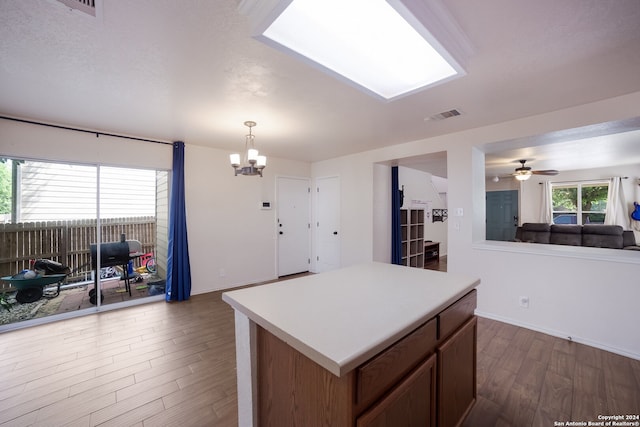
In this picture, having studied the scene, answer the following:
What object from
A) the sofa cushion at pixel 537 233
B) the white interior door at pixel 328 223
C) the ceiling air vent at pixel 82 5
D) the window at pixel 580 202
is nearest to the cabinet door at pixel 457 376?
the ceiling air vent at pixel 82 5

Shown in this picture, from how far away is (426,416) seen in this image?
45.7 inches

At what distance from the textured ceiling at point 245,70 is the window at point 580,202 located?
5.84 metres

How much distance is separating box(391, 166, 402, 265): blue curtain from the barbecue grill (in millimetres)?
4366

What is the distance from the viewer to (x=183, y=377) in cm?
205

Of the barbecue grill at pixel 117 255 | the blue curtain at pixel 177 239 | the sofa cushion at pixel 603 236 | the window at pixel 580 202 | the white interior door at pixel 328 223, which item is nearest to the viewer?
the barbecue grill at pixel 117 255

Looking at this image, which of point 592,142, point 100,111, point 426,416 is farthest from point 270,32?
point 592,142

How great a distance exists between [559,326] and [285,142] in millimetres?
4054

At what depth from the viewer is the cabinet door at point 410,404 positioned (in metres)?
0.88

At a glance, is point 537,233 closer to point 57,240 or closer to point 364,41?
point 364,41

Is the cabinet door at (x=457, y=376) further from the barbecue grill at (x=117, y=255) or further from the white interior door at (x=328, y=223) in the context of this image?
the barbecue grill at (x=117, y=255)

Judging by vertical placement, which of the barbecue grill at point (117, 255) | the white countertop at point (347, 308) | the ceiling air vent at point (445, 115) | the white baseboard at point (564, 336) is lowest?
the white baseboard at point (564, 336)

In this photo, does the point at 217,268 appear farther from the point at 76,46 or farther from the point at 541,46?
the point at 541,46

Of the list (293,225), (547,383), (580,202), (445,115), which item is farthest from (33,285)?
(580,202)

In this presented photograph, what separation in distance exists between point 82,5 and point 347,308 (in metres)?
2.02
